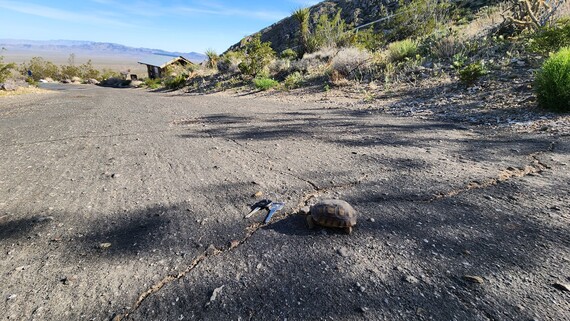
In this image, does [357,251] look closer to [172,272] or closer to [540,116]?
[172,272]

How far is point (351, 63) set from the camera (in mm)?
10688

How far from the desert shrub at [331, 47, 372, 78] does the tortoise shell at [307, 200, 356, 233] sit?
30.2 ft

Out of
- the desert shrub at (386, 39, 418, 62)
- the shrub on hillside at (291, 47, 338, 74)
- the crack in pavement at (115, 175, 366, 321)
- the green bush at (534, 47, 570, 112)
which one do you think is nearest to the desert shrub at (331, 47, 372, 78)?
the desert shrub at (386, 39, 418, 62)

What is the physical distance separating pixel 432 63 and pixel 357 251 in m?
9.13

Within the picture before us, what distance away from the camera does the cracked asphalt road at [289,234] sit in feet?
4.64

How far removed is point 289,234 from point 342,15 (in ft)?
170

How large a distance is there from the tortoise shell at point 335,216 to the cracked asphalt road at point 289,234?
8 cm

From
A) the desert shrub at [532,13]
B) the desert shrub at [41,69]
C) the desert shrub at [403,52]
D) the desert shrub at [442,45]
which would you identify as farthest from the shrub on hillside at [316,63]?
the desert shrub at [41,69]

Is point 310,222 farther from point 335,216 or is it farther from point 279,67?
point 279,67

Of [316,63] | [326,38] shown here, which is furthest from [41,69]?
[316,63]

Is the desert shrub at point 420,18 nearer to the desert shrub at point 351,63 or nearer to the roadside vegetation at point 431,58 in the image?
the roadside vegetation at point 431,58

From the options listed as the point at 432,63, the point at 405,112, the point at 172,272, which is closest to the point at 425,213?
the point at 172,272

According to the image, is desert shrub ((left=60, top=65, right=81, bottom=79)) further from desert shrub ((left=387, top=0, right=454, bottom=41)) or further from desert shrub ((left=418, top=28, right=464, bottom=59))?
desert shrub ((left=418, top=28, right=464, bottom=59))

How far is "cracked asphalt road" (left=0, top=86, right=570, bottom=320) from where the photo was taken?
1.41 m
